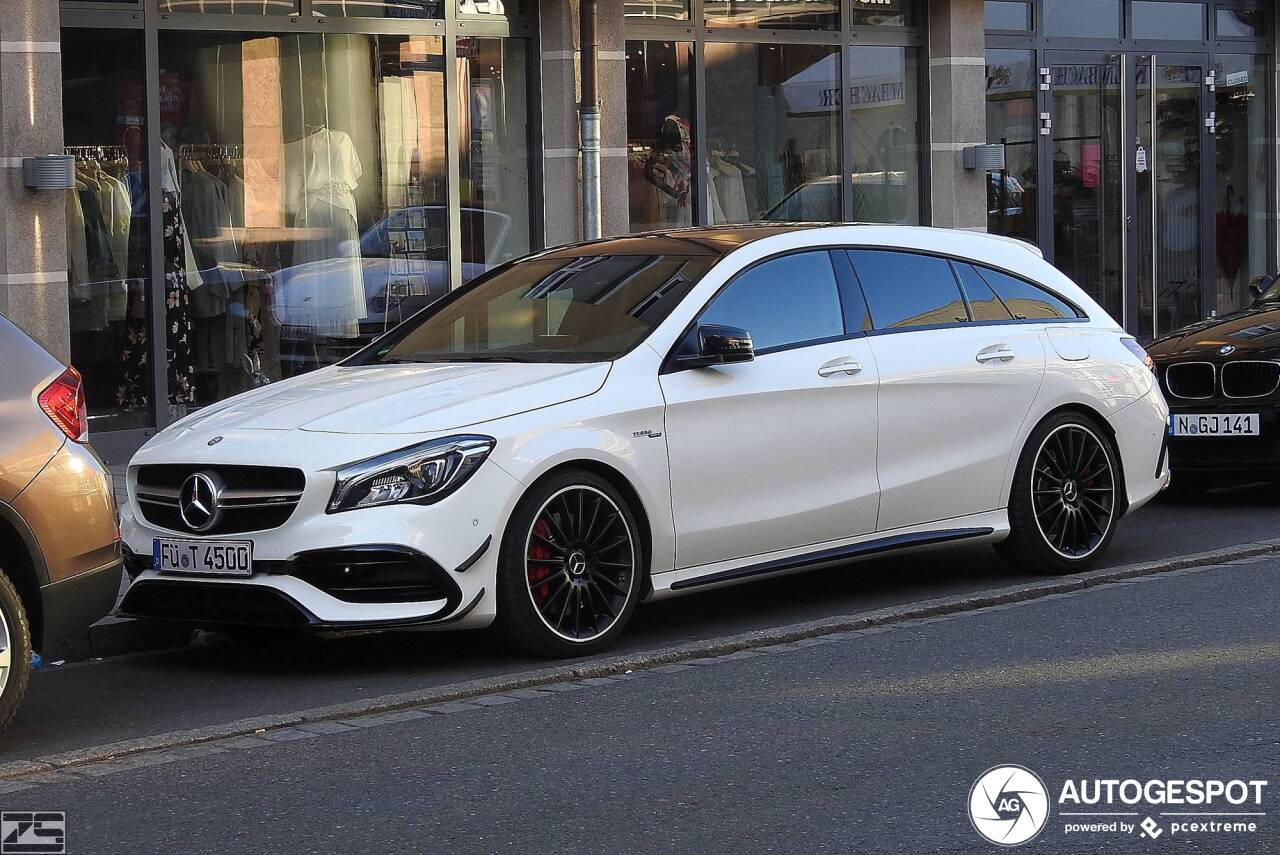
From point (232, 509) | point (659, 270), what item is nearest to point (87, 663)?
point (232, 509)

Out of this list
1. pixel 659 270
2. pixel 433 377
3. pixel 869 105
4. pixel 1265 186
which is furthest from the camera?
pixel 1265 186

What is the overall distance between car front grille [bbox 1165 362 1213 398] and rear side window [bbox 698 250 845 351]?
3886mm

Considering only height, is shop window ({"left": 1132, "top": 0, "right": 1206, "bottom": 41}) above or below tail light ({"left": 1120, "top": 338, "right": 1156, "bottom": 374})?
above

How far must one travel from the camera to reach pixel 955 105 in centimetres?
1831

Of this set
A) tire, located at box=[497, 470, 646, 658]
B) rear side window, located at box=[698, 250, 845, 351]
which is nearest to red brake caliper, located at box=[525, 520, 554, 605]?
tire, located at box=[497, 470, 646, 658]

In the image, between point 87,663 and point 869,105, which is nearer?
point 87,663

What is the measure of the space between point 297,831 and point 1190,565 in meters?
5.47

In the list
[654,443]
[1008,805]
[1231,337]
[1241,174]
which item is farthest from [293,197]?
[1241,174]

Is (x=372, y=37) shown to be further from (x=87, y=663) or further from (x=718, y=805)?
(x=718, y=805)

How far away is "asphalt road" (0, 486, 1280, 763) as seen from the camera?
21.6 ft

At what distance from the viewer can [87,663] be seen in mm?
7715

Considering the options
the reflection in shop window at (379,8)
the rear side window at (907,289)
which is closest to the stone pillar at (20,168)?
the reflection in shop window at (379,8)

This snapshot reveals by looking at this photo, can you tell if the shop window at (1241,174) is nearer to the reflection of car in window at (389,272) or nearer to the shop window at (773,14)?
the shop window at (773,14)

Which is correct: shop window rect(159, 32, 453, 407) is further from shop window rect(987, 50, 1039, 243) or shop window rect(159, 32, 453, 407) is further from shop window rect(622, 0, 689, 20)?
shop window rect(987, 50, 1039, 243)
